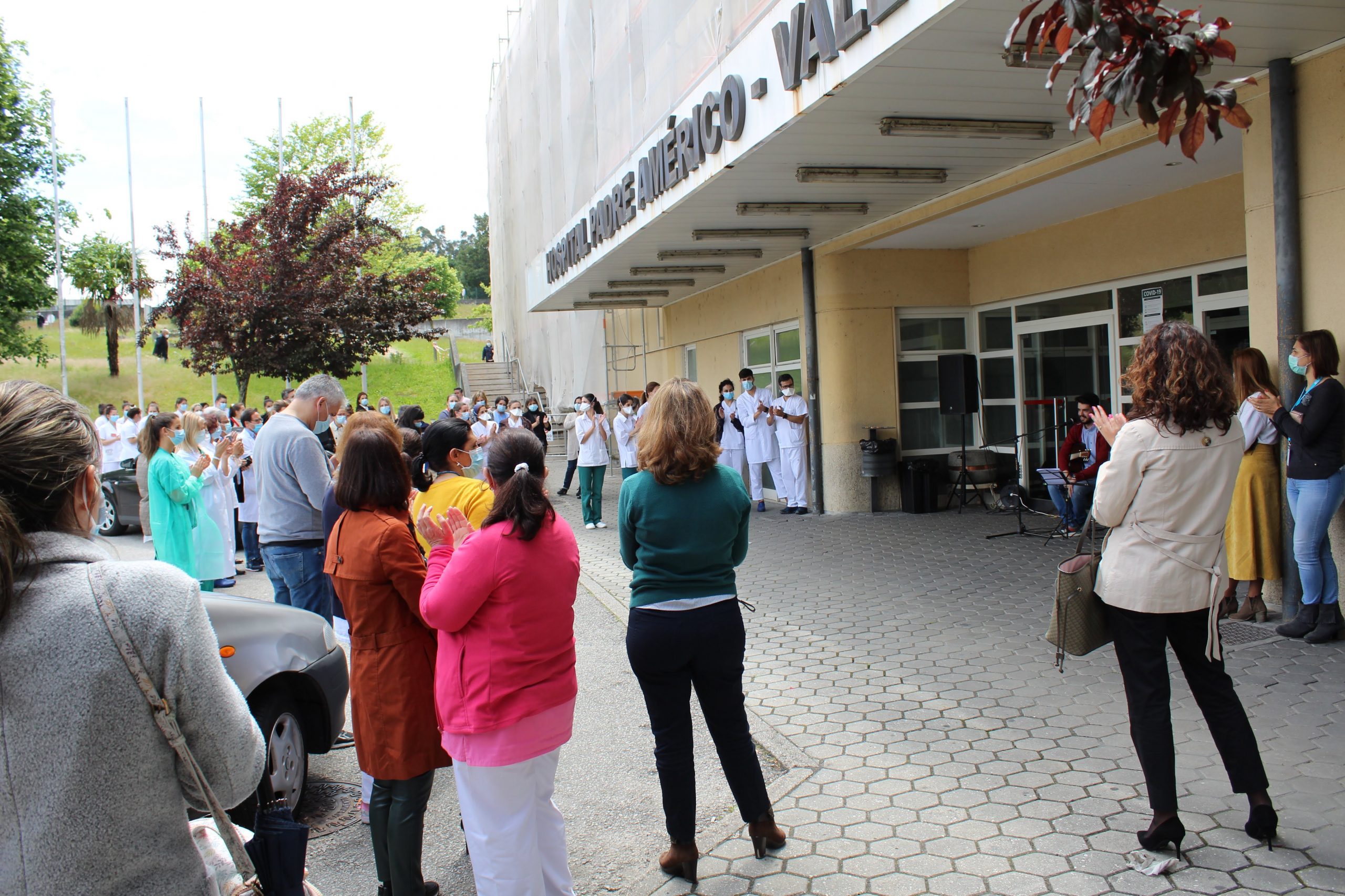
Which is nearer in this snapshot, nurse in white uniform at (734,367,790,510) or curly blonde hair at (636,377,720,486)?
curly blonde hair at (636,377,720,486)

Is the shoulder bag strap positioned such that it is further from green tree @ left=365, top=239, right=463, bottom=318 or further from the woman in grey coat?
green tree @ left=365, top=239, right=463, bottom=318

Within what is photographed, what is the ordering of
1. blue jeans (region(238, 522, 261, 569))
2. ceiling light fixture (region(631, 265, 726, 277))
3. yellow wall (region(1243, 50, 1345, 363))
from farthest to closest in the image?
1. ceiling light fixture (region(631, 265, 726, 277))
2. blue jeans (region(238, 522, 261, 569))
3. yellow wall (region(1243, 50, 1345, 363))

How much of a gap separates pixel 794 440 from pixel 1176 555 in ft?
33.0

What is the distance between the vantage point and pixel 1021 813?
3688 millimetres

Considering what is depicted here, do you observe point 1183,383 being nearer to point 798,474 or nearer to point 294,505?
point 294,505

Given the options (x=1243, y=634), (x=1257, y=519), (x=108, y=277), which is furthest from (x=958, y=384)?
(x=108, y=277)

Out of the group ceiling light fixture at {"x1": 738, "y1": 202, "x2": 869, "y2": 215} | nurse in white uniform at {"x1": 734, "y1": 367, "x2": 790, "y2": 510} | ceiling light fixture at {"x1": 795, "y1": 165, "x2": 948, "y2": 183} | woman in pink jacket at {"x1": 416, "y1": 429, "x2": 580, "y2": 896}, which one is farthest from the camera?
nurse in white uniform at {"x1": 734, "y1": 367, "x2": 790, "y2": 510}

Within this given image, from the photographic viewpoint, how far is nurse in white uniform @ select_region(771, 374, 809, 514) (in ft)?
43.4

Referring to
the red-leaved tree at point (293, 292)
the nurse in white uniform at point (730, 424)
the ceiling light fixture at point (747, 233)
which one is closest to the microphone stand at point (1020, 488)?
the nurse in white uniform at point (730, 424)

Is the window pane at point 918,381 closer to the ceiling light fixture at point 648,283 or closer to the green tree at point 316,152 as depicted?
the ceiling light fixture at point 648,283

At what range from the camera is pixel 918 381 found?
43.9ft

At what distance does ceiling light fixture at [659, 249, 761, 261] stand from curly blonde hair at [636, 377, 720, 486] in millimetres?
9347

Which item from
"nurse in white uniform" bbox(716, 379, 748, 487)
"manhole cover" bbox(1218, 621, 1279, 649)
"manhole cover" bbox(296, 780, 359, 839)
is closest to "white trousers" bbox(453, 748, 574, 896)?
"manhole cover" bbox(296, 780, 359, 839)

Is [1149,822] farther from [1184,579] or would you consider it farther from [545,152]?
[545,152]
